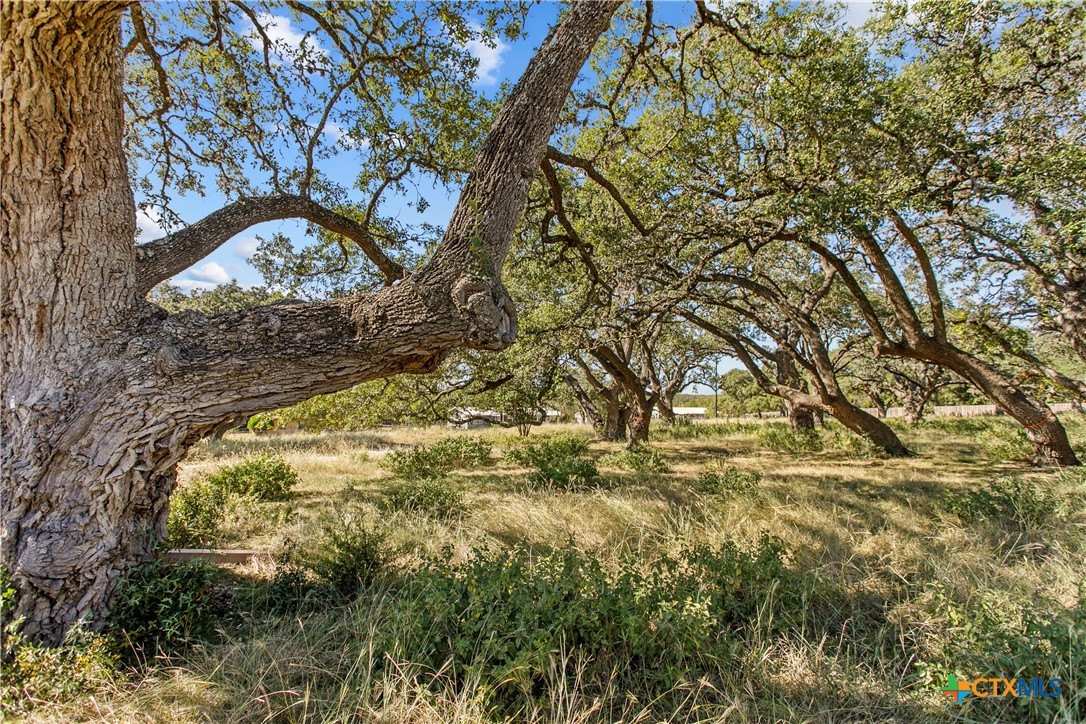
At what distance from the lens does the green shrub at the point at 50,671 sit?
1.98 m

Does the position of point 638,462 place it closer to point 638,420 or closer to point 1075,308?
point 638,420

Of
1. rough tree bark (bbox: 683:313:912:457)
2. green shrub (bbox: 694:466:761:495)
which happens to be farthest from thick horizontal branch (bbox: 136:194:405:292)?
rough tree bark (bbox: 683:313:912:457)

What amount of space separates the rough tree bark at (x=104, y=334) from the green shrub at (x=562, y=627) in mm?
1526

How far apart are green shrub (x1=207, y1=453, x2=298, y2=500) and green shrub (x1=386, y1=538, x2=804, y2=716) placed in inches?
202

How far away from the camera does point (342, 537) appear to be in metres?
3.81

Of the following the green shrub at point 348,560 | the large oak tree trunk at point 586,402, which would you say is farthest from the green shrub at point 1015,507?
the large oak tree trunk at point 586,402

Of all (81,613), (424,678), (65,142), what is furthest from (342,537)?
(65,142)

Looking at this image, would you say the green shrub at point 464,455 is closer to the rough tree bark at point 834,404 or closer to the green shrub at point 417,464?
the green shrub at point 417,464

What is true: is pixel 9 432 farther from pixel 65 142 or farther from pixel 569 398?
pixel 569 398

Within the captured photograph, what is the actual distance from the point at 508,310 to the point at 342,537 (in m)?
2.47

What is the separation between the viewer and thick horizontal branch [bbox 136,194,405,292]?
134 inches

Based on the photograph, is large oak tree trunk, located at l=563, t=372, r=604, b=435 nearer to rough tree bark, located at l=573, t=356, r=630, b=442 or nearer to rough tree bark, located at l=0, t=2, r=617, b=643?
rough tree bark, located at l=573, t=356, r=630, b=442

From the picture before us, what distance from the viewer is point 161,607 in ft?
8.25

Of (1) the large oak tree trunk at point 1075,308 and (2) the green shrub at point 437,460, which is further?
(2) the green shrub at point 437,460
